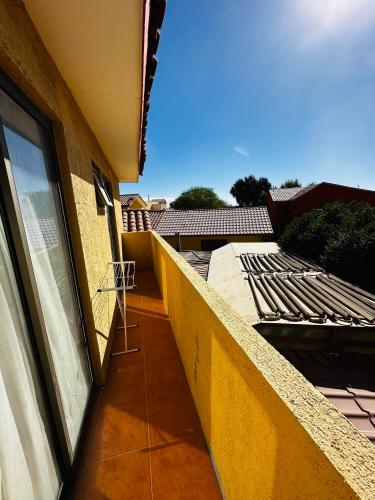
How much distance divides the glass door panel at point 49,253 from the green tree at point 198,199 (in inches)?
2324

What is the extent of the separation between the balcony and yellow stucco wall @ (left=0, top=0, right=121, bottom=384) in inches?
31.4

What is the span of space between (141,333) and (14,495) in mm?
3085

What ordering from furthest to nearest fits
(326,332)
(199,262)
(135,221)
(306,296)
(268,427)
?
(135,221), (199,262), (306,296), (326,332), (268,427)

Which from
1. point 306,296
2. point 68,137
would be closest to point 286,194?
point 306,296

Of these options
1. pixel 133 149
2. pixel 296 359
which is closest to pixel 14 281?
pixel 133 149

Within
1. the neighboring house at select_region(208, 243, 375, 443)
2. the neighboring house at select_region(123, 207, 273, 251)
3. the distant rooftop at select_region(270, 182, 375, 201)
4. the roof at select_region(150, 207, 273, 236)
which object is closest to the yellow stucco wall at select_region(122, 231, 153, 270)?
the neighboring house at select_region(208, 243, 375, 443)

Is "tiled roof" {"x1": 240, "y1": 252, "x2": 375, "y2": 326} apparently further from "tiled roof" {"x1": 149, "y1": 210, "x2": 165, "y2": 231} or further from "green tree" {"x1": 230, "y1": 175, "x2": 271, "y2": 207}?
"green tree" {"x1": 230, "y1": 175, "x2": 271, "y2": 207}

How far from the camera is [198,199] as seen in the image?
6178 cm

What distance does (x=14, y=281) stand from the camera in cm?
147

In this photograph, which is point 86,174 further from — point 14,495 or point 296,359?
point 296,359

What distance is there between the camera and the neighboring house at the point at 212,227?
58.3ft

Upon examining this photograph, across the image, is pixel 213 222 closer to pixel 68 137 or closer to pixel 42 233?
pixel 68 137

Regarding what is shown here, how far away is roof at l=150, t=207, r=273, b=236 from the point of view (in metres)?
18.1

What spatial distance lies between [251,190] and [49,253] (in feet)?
172
